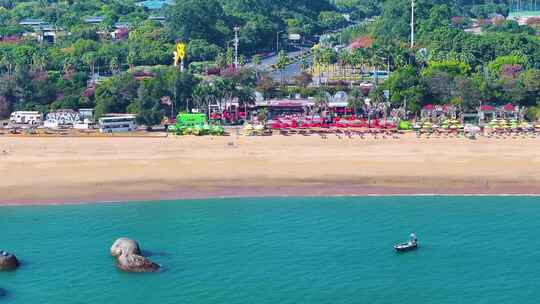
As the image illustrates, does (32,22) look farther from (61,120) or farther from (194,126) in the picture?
(194,126)

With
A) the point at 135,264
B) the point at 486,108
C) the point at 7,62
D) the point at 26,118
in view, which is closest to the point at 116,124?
the point at 26,118

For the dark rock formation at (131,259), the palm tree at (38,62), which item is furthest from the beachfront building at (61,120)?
the dark rock formation at (131,259)

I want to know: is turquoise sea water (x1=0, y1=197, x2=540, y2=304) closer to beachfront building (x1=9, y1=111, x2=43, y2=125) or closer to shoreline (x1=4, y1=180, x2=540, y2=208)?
shoreline (x1=4, y1=180, x2=540, y2=208)

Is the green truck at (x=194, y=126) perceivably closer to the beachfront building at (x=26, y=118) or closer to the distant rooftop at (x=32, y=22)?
the beachfront building at (x=26, y=118)

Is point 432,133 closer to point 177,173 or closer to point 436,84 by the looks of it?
point 436,84

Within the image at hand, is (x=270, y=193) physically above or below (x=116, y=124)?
below

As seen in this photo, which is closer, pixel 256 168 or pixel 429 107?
pixel 256 168
